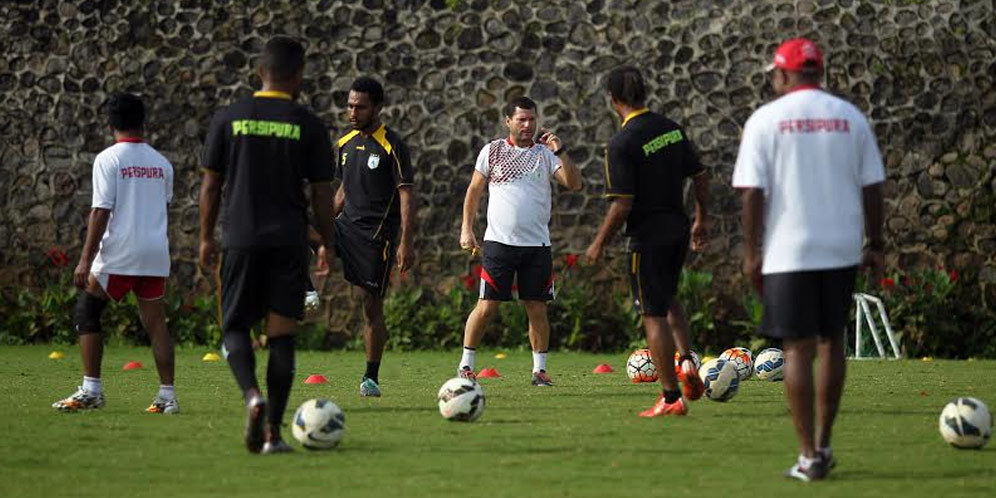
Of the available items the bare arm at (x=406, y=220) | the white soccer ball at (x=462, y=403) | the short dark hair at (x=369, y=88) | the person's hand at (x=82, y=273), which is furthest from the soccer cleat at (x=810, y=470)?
the short dark hair at (x=369, y=88)

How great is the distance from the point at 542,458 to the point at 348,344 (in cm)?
1087

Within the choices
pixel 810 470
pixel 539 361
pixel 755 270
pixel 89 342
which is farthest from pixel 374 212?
pixel 810 470

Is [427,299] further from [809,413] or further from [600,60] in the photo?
[809,413]

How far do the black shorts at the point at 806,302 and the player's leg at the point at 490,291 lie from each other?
520 centimetres

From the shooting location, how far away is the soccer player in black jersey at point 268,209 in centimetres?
721

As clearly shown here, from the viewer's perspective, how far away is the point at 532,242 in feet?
37.9

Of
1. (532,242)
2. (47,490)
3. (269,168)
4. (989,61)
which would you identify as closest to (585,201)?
(989,61)

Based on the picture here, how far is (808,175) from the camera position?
6238 mm

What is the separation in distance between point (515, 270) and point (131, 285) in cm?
339

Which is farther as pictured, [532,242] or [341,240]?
[532,242]

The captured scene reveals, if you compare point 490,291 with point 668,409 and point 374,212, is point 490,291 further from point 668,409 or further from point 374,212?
point 668,409

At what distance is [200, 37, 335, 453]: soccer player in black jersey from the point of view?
7215 millimetres

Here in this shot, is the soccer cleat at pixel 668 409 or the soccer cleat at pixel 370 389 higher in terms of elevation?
the soccer cleat at pixel 668 409

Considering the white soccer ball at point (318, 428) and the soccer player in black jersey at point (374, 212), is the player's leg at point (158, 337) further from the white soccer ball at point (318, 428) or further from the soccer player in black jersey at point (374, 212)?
the white soccer ball at point (318, 428)
